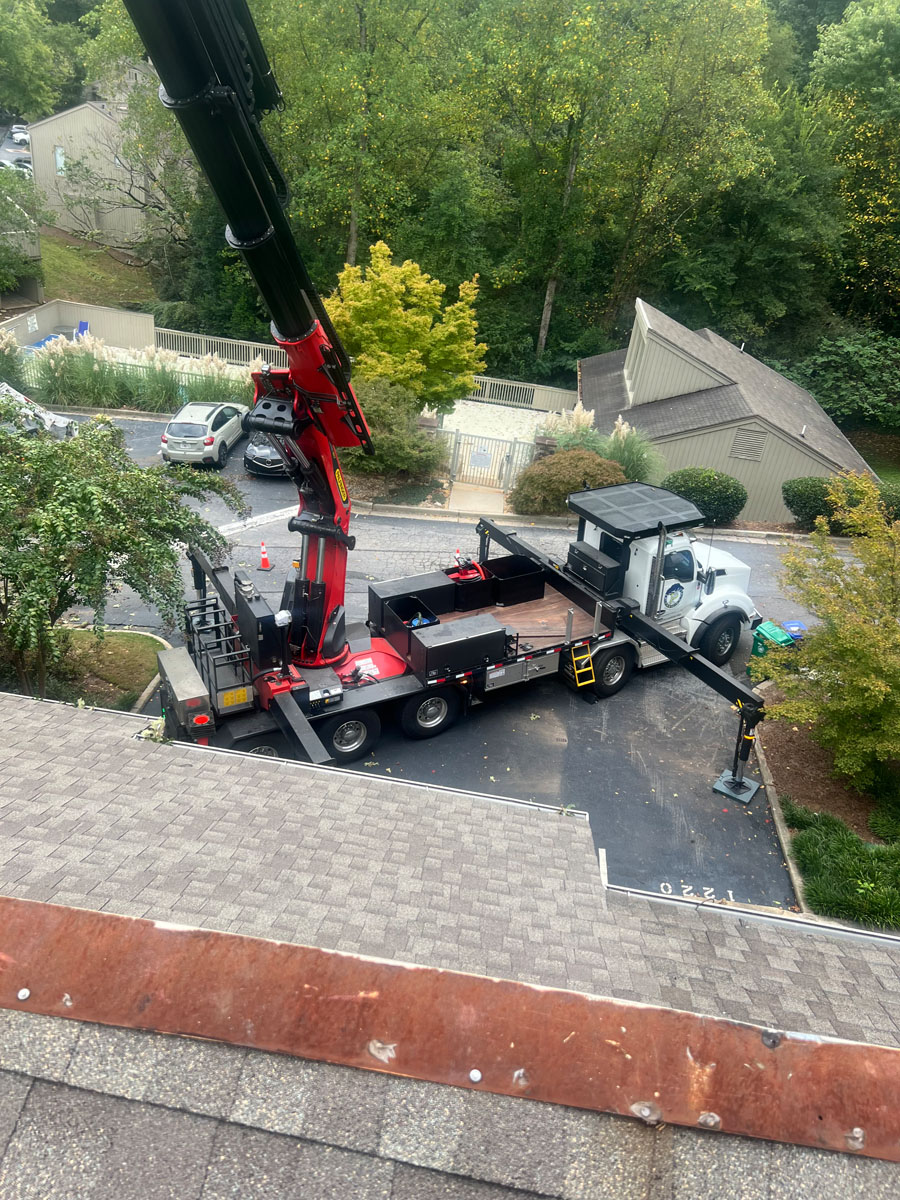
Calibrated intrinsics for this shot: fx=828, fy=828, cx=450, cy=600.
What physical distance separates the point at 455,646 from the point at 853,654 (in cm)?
514

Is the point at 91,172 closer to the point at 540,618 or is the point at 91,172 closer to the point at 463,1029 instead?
the point at 540,618

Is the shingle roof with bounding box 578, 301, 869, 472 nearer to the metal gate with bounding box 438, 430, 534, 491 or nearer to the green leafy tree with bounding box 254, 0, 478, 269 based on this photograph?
the metal gate with bounding box 438, 430, 534, 491

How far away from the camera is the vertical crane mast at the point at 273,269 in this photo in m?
6.32

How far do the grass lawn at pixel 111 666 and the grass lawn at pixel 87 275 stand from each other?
3013 centimetres

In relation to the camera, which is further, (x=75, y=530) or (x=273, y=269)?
(x=75, y=530)

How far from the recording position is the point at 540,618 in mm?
13234

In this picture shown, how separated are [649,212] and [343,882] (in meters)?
38.2

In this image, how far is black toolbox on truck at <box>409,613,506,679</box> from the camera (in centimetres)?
1104

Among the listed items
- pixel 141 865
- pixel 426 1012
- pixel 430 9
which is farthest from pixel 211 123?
pixel 430 9

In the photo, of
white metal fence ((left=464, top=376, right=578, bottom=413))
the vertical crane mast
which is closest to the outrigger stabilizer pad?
the vertical crane mast

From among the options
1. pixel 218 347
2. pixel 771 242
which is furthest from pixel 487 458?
pixel 771 242

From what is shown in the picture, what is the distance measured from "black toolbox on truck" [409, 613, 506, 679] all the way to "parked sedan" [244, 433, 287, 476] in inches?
438

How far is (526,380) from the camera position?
38.4 m

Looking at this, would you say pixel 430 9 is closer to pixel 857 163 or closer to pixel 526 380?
pixel 526 380
